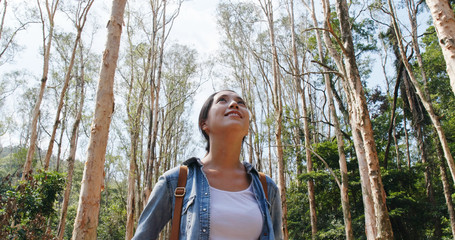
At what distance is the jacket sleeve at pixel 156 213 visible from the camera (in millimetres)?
935

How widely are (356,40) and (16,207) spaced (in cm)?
1314

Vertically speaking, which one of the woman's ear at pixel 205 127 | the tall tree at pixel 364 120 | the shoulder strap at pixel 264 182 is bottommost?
the shoulder strap at pixel 264 182

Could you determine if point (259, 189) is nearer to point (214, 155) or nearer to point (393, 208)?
point (214, 155)

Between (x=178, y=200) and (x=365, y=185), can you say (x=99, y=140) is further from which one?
(x=365, y=185)

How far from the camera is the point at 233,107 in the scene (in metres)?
1.18

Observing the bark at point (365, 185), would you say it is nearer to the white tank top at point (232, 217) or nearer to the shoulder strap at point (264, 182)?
the shoulder strap at point (264, 182)

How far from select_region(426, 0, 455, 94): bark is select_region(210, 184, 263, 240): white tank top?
285 centimetres

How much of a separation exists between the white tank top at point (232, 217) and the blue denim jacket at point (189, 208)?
0.02m

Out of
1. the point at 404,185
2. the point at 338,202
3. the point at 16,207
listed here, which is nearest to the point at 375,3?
the point at 404,185

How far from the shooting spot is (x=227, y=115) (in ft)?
3.80

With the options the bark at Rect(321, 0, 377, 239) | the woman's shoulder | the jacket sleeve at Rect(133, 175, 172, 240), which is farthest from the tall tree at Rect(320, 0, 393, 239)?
the jacket sleeve at Rect(133, 175, 172, 240)

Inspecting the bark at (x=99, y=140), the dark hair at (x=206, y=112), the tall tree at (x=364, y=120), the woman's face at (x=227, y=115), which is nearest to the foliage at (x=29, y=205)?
the bark at (x=99, y=140)

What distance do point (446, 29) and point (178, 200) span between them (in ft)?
10.9

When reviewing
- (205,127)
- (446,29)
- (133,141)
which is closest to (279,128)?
(133,141)
